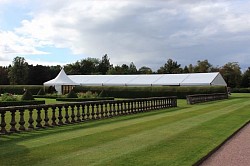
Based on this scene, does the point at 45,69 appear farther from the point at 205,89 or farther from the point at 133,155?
the point at 133,155

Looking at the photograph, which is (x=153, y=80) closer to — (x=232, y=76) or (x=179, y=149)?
(x=232, y=76)

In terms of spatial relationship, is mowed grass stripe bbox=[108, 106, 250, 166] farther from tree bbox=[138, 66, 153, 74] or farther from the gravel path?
tree bbox=[138, 66, 153, 74]

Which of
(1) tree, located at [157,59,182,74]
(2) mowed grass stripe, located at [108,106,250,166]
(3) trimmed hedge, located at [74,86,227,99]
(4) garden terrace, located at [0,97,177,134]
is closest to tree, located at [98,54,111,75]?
(1) tree, located at [157,59,182,74]

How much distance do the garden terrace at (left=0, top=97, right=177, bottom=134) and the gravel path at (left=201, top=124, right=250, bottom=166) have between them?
622cm

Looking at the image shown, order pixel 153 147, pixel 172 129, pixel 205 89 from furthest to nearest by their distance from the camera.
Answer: pixel 205 89
pixel 172 129
pixel 153 147

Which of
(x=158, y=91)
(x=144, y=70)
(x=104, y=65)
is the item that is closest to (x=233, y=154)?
(x=158, y=91)

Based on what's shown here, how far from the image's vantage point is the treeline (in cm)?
8362

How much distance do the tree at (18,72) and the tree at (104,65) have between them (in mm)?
31612

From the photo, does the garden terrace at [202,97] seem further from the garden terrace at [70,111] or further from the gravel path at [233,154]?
the gravel path at [233,154]

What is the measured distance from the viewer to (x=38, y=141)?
28.4 feet

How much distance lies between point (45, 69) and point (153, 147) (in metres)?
85.7

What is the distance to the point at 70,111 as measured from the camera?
19.3 metres

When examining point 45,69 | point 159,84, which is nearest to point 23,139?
point 159,84

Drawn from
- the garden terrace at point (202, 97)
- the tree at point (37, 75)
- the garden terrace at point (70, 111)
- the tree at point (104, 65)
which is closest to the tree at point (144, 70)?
the tree at point (104, 65)
